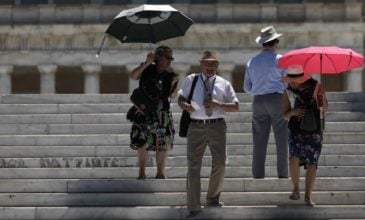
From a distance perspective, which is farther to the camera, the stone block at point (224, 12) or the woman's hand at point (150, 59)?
the stone block at point (224, 12)

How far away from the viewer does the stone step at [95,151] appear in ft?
48.0

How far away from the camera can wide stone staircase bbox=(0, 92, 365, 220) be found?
38.8ft

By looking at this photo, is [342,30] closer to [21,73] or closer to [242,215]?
[21,73]

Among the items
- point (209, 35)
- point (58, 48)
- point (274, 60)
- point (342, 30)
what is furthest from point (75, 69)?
point (274, 60)

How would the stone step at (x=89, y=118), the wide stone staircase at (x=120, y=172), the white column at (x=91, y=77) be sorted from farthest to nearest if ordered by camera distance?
the white column at (x=91, y=77), the stone step at (x=89, y=118), the wide stone staircase at (x=120, y=172)

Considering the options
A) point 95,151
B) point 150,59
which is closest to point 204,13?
point 95,151

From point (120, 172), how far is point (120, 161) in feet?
2.20

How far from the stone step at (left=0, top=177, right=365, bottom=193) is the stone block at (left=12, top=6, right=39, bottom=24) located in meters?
29.1

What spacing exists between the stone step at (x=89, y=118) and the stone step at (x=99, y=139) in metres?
1.34

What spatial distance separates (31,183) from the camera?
12.9 metres

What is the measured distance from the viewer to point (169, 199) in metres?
12.2

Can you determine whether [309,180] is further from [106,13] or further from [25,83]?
[25,83]

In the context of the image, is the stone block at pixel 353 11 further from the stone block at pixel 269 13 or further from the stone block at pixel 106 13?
the stone block at pixel 106 13

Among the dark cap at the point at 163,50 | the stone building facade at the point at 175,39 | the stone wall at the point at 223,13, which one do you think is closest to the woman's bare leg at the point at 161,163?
the dark cap at the point at 163,50
